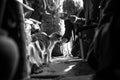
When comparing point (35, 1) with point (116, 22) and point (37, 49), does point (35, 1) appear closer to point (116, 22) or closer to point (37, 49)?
point (37, 49)

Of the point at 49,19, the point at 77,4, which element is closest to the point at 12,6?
the point at 77,4

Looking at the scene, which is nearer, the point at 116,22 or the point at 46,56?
the point at 116,22

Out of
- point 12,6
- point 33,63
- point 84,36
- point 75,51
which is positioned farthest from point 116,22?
point 75,51

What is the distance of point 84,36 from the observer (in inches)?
241

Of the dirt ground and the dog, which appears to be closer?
the dirt ground

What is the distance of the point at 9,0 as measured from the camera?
Result: 128 cm

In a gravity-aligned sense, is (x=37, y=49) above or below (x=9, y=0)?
below

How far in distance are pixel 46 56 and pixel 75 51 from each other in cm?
280

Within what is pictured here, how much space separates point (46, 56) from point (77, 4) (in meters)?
5.17

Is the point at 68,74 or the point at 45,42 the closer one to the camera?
the point at 68,74

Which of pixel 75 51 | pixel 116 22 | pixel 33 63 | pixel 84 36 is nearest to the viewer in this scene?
pixel 116 22

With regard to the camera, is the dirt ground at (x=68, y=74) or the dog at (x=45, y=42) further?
the dog at (x=45, y=42)

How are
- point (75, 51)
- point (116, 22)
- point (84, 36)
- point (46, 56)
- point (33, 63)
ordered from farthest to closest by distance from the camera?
1. point (75, 51)
2. point (46, 56)
3. point (84, 36)
4. point (33, 63)
5. point (116, 22)

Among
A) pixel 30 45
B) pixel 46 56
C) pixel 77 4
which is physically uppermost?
pixel 77 4
